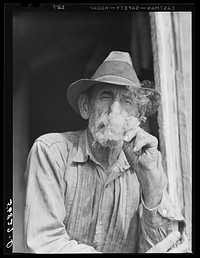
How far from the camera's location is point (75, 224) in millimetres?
3123

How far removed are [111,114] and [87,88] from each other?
16cm

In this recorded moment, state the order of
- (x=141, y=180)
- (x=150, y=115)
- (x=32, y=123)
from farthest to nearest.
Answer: (x=32, y=123)
(x=150, y=115)
(x=141, y=180)

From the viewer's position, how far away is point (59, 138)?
3.18 meters

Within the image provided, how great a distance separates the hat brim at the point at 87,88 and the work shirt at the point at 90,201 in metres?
0.17

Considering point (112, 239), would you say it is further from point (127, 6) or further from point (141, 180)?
point (127, 6)

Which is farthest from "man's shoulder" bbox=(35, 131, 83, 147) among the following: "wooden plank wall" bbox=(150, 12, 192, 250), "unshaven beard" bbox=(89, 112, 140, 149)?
"wooden plank wall" bbox=(150, 12, 192, 250)

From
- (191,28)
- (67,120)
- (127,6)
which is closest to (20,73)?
(67,120)

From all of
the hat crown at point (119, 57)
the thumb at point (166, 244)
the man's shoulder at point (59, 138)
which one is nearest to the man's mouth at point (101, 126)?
the man's shoulder at point (59, 138)

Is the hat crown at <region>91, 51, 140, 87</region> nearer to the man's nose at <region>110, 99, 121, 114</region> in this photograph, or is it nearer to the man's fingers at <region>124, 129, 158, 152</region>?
the man's nose at <region>110, 99, 121, 114</region>

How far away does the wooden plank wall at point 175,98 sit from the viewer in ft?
10.8

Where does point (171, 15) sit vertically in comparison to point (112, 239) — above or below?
above

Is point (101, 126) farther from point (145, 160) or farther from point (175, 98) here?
point (175, 98)

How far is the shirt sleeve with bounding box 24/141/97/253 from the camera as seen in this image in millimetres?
3023

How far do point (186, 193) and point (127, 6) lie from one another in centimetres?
76
